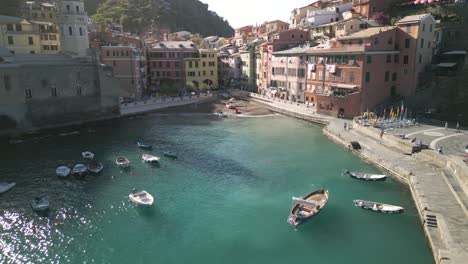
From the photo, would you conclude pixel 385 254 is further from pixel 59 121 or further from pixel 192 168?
pixel 59 121

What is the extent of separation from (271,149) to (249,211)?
20.7m

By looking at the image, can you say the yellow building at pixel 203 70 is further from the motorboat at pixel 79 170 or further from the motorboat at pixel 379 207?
the motorboat at pixel 379 207

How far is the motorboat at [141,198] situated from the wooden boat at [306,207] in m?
14.7

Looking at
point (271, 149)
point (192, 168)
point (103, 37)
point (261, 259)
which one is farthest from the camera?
point (103, 37)

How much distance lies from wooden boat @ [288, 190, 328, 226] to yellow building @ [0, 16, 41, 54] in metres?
75.5

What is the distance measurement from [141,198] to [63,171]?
14.2 m

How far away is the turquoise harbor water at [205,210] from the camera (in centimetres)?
2867

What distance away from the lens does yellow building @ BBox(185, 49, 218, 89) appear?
10411 cm

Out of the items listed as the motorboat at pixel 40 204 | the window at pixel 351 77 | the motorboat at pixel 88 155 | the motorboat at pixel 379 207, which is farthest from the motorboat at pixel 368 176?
the motorboat at pixel 88 155

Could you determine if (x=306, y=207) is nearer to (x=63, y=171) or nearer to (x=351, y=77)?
(x=63, y=171)

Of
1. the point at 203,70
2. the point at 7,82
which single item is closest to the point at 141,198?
the point at 7,82

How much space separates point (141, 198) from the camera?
36562 mm

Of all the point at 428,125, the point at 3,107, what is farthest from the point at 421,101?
the point at 3,107

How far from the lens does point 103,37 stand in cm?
9388
